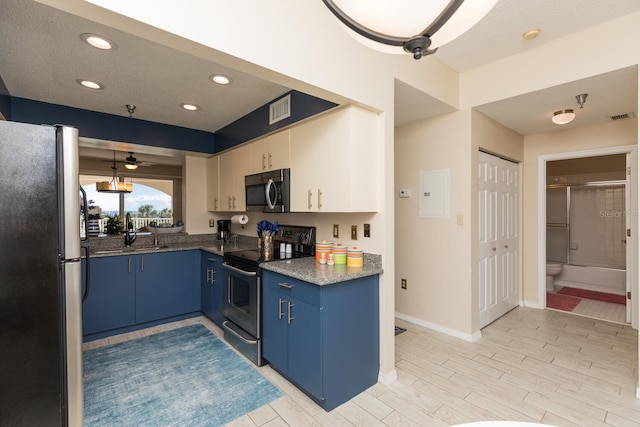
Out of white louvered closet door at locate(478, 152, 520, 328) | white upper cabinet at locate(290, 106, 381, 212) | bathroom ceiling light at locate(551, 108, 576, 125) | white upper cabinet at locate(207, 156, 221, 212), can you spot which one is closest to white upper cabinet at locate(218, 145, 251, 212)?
white upper cabinet at locate(207, 156, 221, 212)

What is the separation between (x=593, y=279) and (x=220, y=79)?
6526 mm

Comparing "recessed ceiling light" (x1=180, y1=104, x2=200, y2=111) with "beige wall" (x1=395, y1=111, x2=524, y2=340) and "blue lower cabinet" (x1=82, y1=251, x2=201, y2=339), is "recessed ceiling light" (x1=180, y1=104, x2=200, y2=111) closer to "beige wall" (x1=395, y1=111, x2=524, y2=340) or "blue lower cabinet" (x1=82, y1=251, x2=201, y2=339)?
"blue lower cabinet" (x1=82, y1=251, x2=201, y2=339)

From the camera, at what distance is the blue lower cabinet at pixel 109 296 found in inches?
124

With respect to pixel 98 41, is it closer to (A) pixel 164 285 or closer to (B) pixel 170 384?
(B) pixel 170 384

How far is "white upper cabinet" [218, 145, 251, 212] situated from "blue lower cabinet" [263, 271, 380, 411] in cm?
147

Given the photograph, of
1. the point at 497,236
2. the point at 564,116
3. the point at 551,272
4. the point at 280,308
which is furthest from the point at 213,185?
the point at 551,272

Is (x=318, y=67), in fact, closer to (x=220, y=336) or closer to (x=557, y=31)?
(x=557, y=31)

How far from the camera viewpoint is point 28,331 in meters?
1.32

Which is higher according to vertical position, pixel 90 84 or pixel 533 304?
pixel 90 84

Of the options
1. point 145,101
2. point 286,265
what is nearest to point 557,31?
point 286,265

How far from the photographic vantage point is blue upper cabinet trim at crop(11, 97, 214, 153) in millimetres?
2951

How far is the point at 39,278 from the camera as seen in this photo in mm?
1341

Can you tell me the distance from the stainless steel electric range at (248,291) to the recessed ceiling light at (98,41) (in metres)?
1.81

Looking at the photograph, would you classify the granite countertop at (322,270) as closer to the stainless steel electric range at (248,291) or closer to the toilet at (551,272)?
the stainless steel electric range at (248,291)
